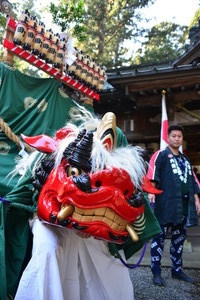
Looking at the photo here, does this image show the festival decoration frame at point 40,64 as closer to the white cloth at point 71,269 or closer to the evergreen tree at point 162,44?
the white cloth at point 71,269

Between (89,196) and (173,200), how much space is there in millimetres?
2091

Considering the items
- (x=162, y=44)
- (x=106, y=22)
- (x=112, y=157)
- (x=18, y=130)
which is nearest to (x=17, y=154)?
(x=18, y=130)

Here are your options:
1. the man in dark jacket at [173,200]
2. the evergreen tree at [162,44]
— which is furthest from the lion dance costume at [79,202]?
the evergreen tree at [162,44]

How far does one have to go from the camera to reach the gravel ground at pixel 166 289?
2.88 metres

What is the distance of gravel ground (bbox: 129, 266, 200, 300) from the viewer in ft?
9.44

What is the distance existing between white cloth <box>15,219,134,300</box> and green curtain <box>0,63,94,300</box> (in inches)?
9.2

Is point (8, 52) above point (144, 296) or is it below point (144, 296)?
above

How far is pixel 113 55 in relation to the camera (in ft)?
55.1

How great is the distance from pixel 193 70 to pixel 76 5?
369cm

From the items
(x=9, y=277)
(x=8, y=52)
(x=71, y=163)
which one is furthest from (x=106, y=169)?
(x=8, y=52)

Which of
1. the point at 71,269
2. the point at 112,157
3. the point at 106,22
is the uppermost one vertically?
the point at 106,22

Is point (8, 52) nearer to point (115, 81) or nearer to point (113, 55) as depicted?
point (115, 81)

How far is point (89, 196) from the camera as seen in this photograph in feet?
4.86

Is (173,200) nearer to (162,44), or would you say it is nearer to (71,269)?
(71,269)
